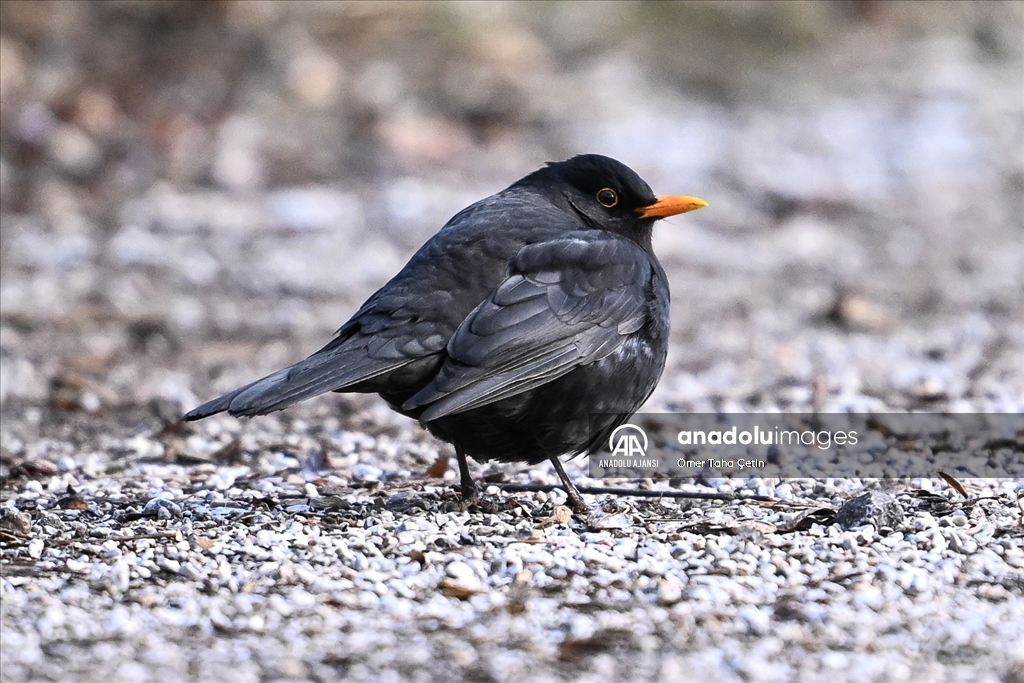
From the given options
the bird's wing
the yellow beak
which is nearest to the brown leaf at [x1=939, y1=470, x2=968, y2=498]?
the bird's wing

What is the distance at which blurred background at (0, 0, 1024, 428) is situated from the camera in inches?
332

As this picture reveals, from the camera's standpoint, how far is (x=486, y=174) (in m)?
11.7

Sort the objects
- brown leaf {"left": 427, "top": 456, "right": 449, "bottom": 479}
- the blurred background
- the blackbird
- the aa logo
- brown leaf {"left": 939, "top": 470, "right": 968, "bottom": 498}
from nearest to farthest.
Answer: the blackbird, brown leaf {"left": 939, "top": 470, "right": 968, "bottom": 498}, brown leaf {"left": 427, "top": 456, "right": 449, "bottom": 479}, the aa logo, the blurred background

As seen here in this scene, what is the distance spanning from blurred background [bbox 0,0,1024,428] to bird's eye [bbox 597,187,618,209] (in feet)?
6.55

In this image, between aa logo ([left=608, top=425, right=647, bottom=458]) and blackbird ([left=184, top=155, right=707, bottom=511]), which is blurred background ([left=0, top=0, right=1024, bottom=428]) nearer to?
aa logo ([left=608, top=425, right=647, bottom=458])

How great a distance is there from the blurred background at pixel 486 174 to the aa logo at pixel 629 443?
1080 mm

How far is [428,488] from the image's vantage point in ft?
18.2

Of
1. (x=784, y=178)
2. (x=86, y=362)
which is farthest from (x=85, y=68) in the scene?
(x=784, y=178)

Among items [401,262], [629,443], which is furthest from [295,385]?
[401,262]

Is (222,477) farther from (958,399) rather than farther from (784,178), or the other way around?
Answer: (784,178)

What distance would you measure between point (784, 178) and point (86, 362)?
662 centimetres

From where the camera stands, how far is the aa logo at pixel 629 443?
6.07 metres

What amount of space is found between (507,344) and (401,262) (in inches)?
211

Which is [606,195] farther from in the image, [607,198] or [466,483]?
[466,483]
